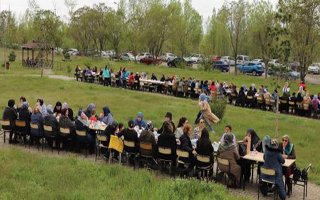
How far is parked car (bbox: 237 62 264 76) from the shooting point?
159 feet

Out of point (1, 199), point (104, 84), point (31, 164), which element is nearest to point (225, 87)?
point (104, 84)

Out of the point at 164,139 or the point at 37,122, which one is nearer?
the point at 164,139

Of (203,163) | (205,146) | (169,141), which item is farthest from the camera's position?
(169,141)

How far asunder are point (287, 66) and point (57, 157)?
28.4 ft

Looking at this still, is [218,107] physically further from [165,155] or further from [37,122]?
[37,122]

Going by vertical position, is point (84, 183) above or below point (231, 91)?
below

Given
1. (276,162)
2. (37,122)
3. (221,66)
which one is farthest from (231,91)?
(221,66)

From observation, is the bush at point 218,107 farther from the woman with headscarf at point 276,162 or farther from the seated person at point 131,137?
the woman with headscarf at point 276,162

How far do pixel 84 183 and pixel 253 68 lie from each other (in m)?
40.9

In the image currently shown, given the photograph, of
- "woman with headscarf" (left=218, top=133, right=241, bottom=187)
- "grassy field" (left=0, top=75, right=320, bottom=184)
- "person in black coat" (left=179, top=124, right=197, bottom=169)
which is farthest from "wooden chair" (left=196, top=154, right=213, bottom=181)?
"grassy field" (left=0, top=75, right=320, bottom=184)

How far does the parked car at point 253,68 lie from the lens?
48.4m

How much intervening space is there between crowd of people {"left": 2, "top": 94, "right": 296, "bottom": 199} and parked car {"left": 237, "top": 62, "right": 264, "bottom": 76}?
36.5 m

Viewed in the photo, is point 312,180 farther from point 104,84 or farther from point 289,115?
point 104,84

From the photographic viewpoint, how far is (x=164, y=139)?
436 inches
